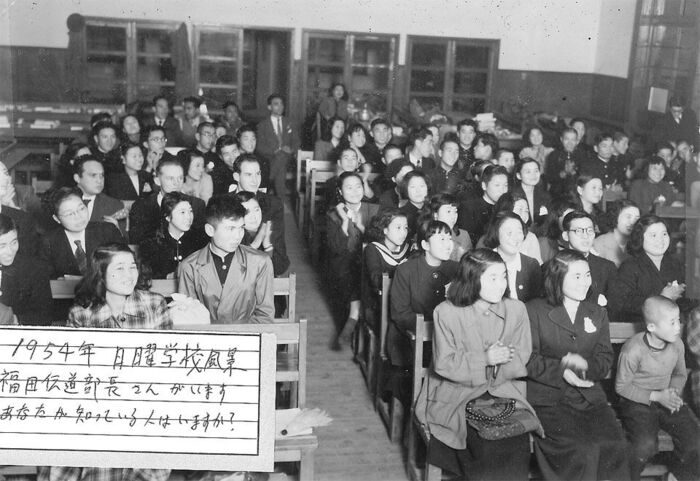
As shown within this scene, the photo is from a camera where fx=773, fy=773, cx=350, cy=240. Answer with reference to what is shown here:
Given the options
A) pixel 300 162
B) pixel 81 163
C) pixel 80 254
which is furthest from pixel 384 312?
pixel 300 162

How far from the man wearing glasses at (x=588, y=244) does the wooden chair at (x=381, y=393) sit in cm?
98

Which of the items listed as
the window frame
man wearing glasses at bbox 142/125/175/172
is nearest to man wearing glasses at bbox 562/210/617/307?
man wearing glasses at bbox 142/125/175/172

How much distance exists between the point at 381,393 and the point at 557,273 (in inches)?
44.7

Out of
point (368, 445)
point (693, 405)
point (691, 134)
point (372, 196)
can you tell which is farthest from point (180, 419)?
point (691, 134)

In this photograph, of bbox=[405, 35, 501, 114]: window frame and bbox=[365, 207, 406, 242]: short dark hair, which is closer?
bbox=[365, 207, 406, 242]: short dark hair

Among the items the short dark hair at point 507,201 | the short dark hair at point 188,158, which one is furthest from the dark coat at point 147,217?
the short dark hair at point 507,201

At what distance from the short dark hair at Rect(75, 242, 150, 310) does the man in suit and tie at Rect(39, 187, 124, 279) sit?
0.99 metres

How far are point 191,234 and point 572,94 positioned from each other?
7265 millimetres

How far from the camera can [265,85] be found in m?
10.5

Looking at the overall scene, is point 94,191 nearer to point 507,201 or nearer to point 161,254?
point 161,254

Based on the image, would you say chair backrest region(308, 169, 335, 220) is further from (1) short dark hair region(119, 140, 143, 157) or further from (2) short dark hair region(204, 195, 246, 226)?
(2) short dark hair region(204, 195, 246, 226)

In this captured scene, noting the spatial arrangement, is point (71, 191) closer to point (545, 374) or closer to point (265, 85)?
point (545, 374)

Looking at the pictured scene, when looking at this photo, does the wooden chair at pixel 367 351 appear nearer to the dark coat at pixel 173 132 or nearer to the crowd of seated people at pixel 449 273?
the crowd of seated people at pixel 449 273

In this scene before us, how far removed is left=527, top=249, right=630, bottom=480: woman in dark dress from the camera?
9.47 feet
